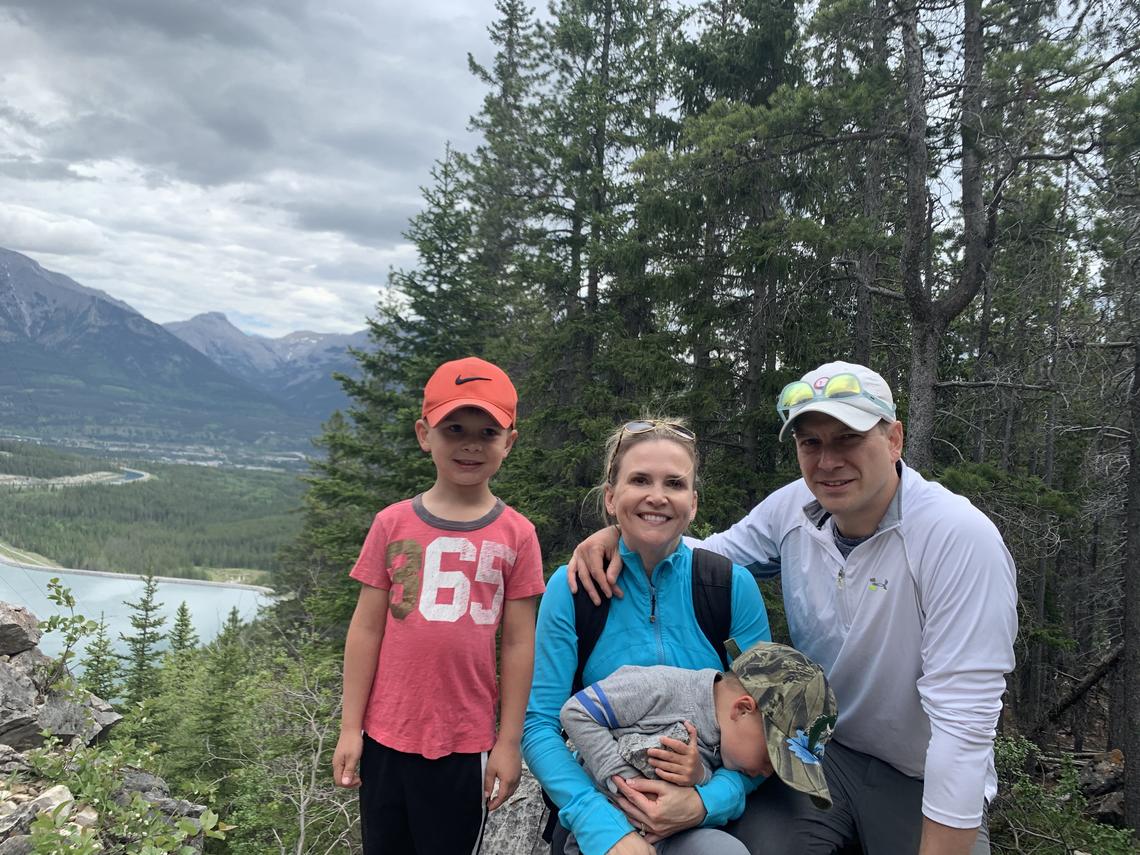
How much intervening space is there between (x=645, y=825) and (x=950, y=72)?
7979 mm

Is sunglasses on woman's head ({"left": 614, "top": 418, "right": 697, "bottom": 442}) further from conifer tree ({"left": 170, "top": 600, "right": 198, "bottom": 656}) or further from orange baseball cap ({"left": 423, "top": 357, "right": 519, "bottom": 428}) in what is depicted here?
conifer tree ({"left": 170, "top": 600, "right": 198, "bottom": 656})

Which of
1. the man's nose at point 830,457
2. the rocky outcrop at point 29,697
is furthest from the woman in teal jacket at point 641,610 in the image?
the rocky outcrop at point 29,697

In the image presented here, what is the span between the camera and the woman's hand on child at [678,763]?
5.40ft

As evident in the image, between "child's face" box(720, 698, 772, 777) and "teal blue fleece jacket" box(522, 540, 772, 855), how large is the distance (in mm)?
62

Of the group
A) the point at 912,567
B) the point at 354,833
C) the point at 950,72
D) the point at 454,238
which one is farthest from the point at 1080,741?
the point at 454,238

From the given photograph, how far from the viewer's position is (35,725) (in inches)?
170

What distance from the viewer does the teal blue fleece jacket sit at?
1821 mm

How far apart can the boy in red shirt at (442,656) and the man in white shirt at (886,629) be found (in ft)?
1.08

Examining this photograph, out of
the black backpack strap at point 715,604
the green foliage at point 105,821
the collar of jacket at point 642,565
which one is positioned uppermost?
the collar of jacket at point 642,565

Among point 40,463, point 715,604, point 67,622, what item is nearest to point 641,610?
point 715,604

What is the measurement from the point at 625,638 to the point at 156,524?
415 ft

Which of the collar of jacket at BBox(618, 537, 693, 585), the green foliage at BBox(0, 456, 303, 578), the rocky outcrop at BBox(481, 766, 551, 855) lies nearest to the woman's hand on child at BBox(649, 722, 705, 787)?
the collar of jacket at BBox(618, 537, 693, 585)

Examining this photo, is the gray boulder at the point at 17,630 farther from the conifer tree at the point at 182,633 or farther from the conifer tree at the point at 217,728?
the conifer tree at the point at 182,633

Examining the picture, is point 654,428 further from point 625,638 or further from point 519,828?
point 519,828
